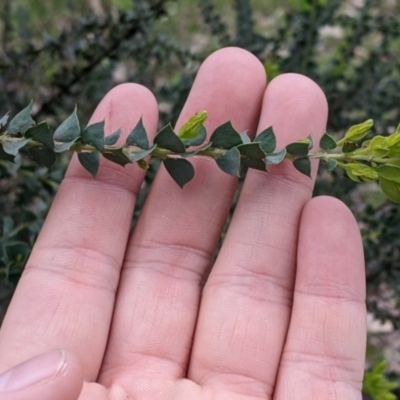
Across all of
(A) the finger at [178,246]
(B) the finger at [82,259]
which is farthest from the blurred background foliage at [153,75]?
(A) the finger at [178,246]

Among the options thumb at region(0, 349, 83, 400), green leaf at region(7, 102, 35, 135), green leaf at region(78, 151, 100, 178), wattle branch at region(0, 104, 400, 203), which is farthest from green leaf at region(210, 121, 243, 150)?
thumb at region(0, 349, 83, 400)

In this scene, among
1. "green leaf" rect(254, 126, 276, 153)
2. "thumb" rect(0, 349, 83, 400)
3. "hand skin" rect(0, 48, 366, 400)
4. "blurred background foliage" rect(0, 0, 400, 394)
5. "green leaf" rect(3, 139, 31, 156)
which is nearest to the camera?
"thumb" rect(0, 349, 83, 400)

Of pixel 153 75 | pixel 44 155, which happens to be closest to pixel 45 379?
pixel 44 155

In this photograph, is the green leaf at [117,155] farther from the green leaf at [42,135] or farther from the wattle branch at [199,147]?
the green leaf at [42,135]

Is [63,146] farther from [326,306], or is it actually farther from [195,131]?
[326,306]

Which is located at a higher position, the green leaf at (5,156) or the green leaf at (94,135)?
the green leaf at (94,135)

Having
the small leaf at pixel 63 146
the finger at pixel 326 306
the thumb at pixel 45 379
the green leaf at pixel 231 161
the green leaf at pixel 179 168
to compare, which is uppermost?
the small leaf at pixel 63 146

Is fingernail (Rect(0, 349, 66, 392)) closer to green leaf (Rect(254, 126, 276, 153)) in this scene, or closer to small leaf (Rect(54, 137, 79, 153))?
small leaf (Rect(54, 137, 79, 153))
